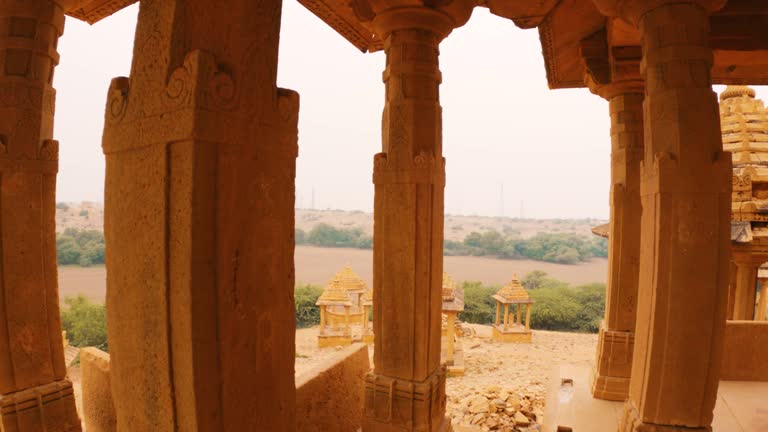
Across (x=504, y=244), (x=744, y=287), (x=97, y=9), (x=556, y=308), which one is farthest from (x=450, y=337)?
(x=504, y=244)

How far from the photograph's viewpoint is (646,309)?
3.86 metres

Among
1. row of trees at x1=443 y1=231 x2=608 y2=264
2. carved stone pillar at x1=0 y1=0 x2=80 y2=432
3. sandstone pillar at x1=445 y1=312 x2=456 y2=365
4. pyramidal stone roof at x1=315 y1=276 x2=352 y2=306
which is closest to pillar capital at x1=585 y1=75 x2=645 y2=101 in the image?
carved stone pillar at x1=0 y1=0 x2=80 y2=432

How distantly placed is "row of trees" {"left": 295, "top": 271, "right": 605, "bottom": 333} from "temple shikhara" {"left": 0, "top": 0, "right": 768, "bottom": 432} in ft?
85.1

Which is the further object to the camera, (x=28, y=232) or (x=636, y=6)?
(x=28, y=232)

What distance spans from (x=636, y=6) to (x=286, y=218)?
3753mm

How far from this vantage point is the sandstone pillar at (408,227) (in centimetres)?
496

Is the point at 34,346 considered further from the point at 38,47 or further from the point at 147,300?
the point at 147,300

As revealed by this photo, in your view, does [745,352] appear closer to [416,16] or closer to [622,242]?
[622,242]

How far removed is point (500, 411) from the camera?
29.8 feet

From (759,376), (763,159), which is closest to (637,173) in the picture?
(759,376)

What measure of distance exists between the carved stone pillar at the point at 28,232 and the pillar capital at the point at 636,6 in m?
5.84

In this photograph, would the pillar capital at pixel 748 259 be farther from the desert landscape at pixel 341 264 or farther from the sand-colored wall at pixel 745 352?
the desert landscape at pixel 341 264

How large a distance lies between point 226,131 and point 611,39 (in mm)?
6289

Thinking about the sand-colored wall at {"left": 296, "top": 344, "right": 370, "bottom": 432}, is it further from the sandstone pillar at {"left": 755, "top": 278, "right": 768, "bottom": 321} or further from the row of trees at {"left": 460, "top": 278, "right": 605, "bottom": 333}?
the row of trees at {"left": 460, "top": 278, "right": 605, "bottom": 333}
